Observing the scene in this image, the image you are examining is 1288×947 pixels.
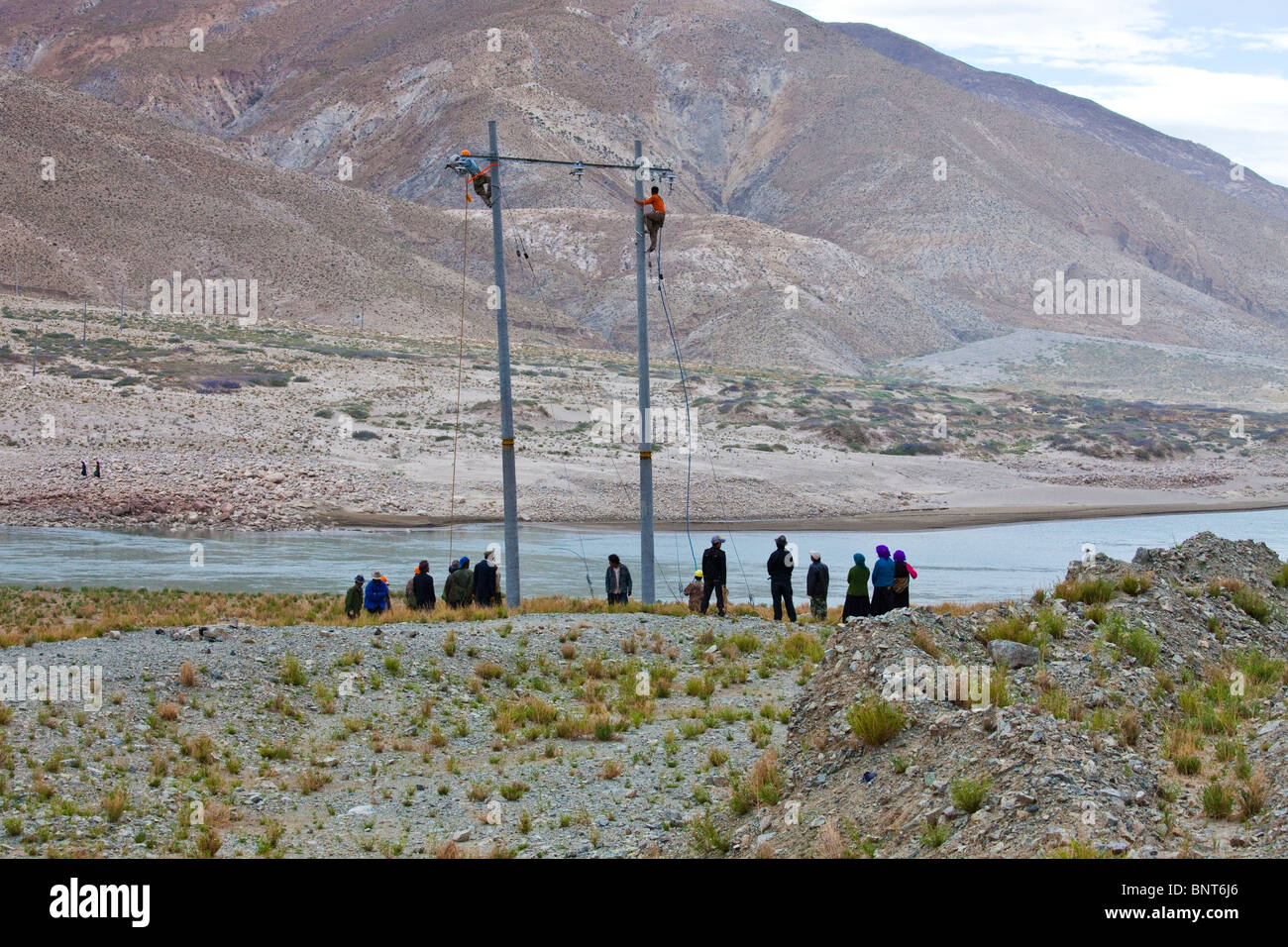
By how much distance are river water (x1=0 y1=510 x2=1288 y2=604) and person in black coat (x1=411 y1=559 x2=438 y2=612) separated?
7.74m

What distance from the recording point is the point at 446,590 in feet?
61.6

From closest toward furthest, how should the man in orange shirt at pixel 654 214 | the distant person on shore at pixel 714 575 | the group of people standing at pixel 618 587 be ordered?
the man in orange shirt at pixel 654 214
the group of people standing at pixel 618 587
the distant person on shore at pixel 714 575

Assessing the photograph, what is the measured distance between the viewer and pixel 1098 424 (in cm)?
7012

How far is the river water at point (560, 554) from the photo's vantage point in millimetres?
27953

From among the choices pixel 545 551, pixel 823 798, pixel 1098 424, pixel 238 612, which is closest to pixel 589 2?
pixel 1098 424

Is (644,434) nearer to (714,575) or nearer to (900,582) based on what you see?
(714,575)

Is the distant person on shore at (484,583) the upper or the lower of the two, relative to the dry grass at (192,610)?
upper

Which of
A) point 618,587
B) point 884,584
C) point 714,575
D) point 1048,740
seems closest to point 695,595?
point 714,575

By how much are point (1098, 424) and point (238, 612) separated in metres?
59.3

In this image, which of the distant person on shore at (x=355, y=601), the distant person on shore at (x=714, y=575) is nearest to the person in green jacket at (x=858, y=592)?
the distant person on shore at (x=714, y=575)

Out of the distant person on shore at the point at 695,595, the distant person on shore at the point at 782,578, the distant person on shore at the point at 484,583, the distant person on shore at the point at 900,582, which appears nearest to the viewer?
the distant person on shore at the point at 900,582

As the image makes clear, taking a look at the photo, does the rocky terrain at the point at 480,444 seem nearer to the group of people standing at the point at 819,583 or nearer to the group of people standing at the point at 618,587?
the group of people standing at the point at 618,587

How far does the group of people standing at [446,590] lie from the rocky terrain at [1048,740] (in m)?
8.12
